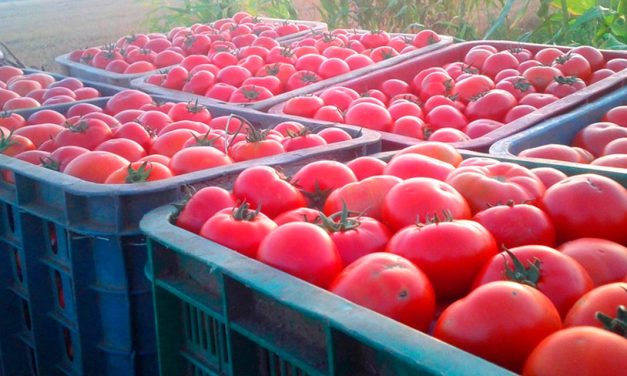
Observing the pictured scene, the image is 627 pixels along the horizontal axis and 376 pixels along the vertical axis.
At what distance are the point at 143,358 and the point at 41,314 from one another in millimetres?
445

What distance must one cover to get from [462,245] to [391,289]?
0.69 feet

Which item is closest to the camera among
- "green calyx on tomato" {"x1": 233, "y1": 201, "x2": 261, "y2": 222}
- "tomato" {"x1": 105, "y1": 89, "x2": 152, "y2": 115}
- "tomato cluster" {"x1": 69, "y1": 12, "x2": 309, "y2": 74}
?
"green calyx on tomato" {"x1": 233, "y1": 201, "x2": 261, "y2": 222}

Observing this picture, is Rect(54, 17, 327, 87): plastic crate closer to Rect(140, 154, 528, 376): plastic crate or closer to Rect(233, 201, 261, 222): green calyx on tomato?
Rect(140, 154, 528, 376): plastic crate

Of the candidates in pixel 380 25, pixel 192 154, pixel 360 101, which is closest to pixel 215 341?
pixel 192 154

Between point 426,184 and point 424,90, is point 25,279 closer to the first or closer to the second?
point 426,184

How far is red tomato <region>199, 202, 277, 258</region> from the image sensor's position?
1.80 m

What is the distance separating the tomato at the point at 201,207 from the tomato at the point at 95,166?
0.48 metres

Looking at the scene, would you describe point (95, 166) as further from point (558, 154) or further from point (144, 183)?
point (558, 154)

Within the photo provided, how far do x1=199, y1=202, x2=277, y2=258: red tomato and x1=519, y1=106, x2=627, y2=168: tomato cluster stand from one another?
3.44ft

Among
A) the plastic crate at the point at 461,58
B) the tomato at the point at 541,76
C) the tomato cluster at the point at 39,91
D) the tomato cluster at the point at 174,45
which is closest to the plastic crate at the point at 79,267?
the plastic crate at the point at 461,58

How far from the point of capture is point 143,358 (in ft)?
7.07

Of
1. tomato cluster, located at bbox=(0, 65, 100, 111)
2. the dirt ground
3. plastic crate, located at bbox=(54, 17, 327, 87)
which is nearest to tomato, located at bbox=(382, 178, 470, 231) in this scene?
tomato cluster, located at bbox=(0, 65, 100, 111)

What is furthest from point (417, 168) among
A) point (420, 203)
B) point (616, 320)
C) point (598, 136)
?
point (598, 136)

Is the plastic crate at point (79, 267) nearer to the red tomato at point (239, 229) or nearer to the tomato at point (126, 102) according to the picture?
the red tomato at point (239, 229)
